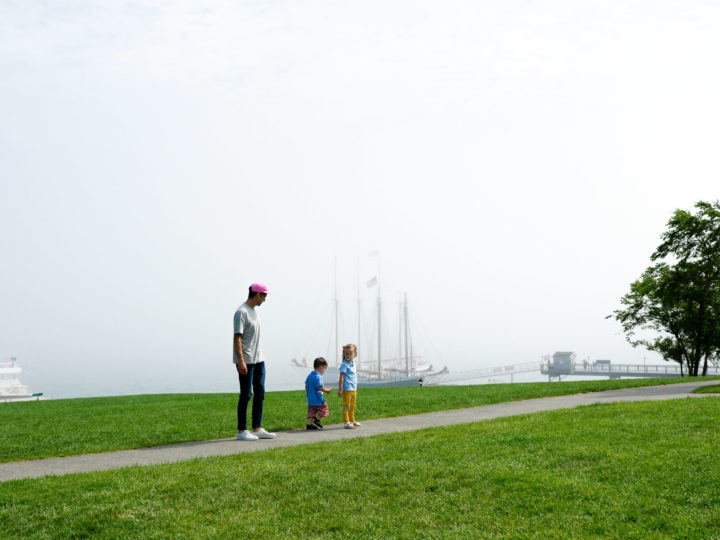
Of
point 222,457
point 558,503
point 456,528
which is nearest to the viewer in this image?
point 456,528

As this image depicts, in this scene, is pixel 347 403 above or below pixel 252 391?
below

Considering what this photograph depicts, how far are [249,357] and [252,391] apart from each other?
663mm

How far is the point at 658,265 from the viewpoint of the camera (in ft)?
124

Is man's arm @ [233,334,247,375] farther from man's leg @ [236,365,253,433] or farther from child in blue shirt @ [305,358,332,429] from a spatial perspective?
child in blue shirt @ [305,358,332,429]

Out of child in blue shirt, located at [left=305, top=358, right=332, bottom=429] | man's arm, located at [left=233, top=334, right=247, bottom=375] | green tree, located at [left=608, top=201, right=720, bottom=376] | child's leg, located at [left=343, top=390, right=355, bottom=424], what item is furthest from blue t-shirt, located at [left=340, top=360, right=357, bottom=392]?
green tree, located at [left=608, top=201, right=720, bottom=376]

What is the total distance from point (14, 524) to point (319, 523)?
8.98 feet

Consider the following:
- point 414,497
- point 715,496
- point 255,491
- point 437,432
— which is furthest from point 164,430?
point 715,496

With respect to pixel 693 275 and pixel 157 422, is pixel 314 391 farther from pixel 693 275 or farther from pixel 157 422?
pixel 693 275

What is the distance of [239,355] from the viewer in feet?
32.5

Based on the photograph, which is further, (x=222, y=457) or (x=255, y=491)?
(x=222, y=457)

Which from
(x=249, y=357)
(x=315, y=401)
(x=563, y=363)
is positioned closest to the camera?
(x=249, y=357)

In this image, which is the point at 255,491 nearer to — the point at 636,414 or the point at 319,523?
the point at 319,523

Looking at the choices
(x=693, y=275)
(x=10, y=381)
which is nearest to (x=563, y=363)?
(x=693, y=275)

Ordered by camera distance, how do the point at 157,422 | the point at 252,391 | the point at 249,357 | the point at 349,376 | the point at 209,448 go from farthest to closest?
the point at 157,422, the point at 349,376, the point at 252,391, the point at 249,357, the point at 209,448
